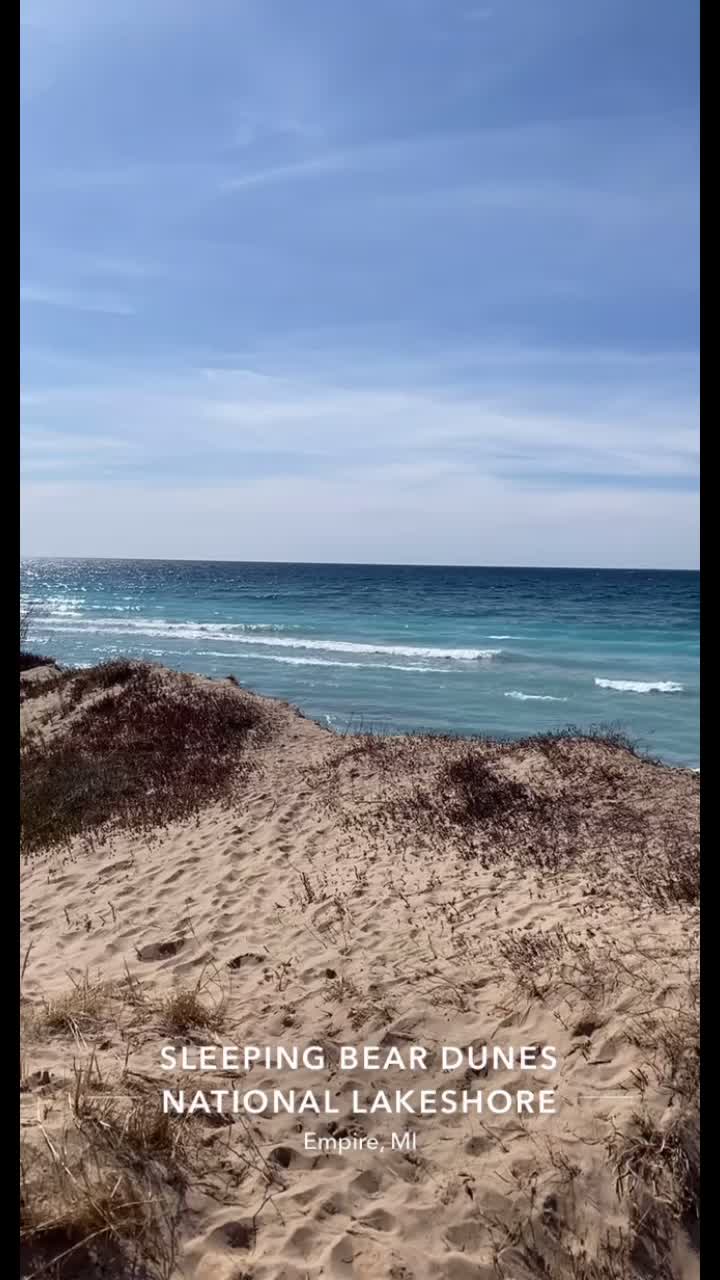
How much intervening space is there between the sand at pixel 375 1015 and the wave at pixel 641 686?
71.8 feet

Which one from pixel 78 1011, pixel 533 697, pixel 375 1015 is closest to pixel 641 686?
pixel 533 697

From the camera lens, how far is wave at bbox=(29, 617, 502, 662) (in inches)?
1727

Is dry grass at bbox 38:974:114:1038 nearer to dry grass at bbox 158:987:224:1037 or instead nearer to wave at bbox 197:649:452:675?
dry grass at bbox 158:987:224:1037

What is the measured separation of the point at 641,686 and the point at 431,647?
50.4 feet

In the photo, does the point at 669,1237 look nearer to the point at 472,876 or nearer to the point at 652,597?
the point at 472,876

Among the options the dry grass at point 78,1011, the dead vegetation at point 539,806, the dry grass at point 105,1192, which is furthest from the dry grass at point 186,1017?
the dead vegetation at point 539,806

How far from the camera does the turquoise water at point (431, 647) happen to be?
27359mm

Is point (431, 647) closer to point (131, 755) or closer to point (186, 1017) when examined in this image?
point (131, 755)

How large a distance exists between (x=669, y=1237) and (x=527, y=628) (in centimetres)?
5650

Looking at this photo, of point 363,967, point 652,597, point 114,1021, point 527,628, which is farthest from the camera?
point 652,597

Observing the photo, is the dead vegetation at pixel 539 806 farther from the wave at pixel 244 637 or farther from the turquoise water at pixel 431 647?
the wave at pixel 244 637

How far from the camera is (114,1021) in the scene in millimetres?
6586

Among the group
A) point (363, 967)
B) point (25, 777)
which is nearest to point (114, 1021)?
point (363, 967)

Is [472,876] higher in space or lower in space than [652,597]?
lower
